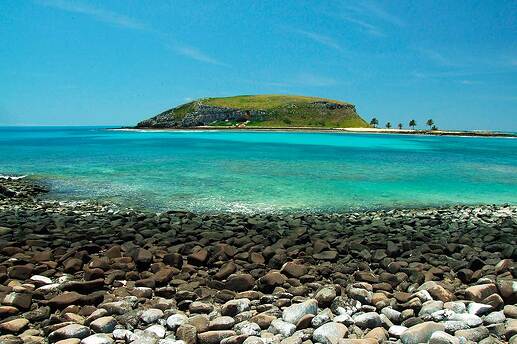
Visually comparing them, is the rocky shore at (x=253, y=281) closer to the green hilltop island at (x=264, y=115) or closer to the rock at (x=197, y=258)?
the rock at (x=197, y=258)

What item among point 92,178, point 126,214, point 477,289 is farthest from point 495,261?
point 92,178

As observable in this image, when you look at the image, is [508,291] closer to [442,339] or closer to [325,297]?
[442,339]

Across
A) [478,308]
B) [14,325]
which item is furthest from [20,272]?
[478,308]

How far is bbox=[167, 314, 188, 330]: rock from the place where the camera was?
6969 millimetres

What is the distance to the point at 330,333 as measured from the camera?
21.3 ft

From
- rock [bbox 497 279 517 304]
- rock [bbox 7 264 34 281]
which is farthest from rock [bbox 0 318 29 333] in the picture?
rock [bbox 497 279 517 304]

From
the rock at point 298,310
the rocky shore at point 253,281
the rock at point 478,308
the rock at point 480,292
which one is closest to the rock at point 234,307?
the rocky shore at point 253,281

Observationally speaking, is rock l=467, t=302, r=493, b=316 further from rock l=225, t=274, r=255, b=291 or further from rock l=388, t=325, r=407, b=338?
rock l=225, t=274, r=255, b=291

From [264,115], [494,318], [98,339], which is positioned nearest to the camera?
[98,339]

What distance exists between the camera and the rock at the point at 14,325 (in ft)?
22.6

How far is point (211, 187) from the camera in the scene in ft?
84.3

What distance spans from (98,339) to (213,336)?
1686mm

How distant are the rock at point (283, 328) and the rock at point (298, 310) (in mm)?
207

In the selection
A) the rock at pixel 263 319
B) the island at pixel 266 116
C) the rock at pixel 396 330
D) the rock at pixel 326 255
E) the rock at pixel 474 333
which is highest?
the island at pixel 266 116
